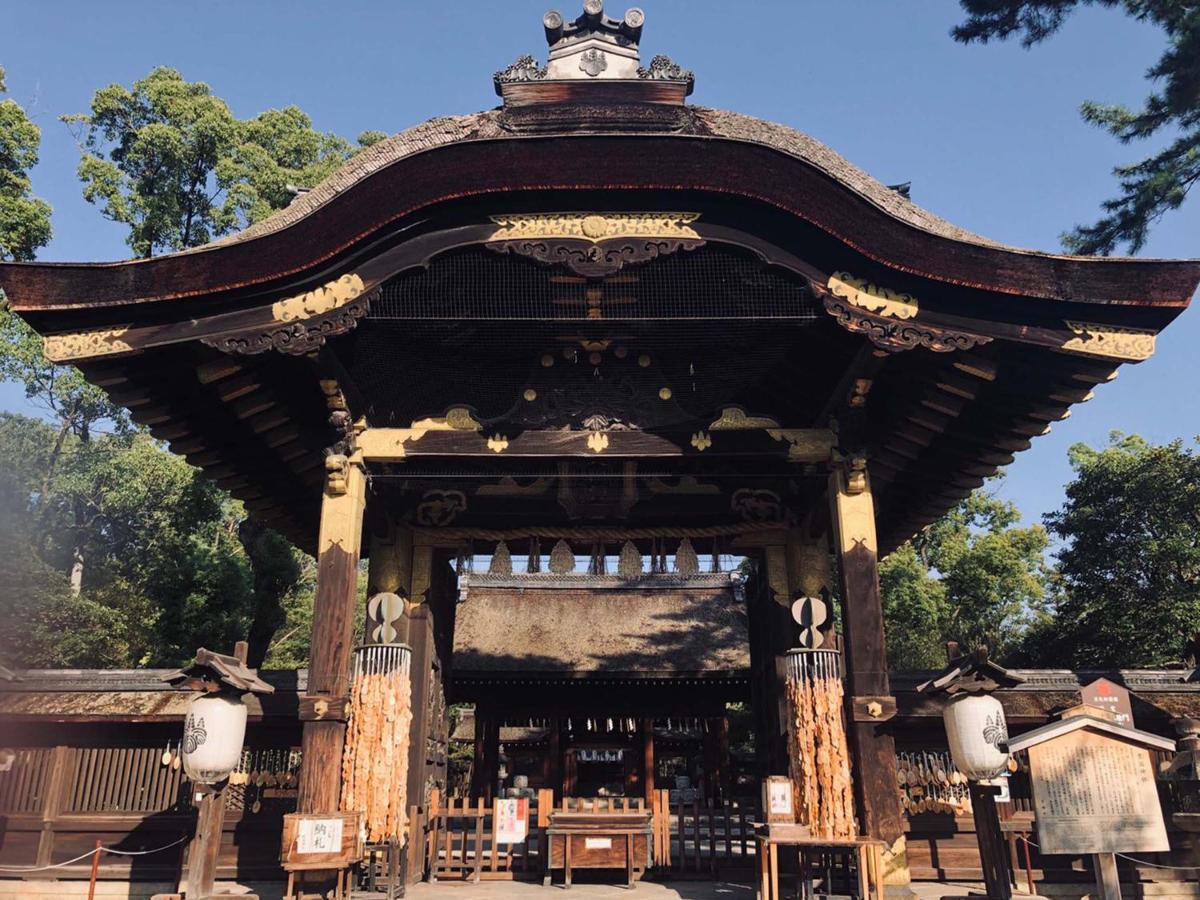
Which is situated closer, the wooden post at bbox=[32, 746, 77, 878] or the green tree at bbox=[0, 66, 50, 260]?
the wooden post at bbox=[32, 746, 77, 878]

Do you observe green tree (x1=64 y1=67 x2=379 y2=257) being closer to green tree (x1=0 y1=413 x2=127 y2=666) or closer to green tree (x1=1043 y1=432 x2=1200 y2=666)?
green tree (x1=0 y1=413 x2=127 y2=666)

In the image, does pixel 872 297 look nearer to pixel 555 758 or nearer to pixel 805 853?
pixel 805 853

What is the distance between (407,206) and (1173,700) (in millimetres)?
9996

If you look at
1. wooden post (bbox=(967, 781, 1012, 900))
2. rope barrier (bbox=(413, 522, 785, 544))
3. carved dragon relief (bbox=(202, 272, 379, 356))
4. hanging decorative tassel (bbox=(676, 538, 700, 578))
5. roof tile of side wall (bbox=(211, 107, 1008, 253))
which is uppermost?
roof tile of side wall (bbox=(211, 107, 1008, 253))

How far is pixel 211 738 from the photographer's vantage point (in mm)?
6641

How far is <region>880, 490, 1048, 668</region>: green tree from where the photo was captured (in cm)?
2855

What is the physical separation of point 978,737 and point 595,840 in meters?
4.52

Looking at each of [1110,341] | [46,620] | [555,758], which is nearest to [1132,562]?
[555,758]

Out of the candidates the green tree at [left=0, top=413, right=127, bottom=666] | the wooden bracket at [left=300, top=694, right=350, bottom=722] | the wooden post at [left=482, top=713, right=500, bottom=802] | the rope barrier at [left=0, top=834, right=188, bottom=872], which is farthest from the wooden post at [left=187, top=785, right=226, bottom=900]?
the green tree at [left=0, top=413, right=127, bottom=666]

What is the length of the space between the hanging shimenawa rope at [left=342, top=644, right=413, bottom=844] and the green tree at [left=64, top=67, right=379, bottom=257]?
1739 centimetres

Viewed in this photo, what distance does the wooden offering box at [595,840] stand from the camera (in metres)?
9.38

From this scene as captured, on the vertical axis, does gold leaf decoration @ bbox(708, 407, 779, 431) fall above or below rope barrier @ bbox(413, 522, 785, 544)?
above

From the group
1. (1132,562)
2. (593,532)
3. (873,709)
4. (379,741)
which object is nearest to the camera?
(873,709)

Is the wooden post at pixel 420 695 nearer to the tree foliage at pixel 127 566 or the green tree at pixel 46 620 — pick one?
the tree foliage at pixel 127 566
